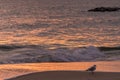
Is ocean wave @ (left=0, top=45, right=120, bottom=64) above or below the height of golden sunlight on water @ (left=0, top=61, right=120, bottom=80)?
above

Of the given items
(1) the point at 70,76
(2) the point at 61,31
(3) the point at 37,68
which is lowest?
(3) the point at 37,68

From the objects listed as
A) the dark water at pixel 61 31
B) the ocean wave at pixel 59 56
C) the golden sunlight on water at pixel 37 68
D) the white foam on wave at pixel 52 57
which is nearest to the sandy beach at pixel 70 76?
the golden sunlight on water at pixel 37 68

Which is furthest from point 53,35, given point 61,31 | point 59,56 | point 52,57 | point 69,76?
point 69,76

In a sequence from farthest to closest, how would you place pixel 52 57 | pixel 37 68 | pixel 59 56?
pixel 59 56 → pixel 52 57 → pixel 37 68

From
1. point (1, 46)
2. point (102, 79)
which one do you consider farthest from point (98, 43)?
point (102, 79)

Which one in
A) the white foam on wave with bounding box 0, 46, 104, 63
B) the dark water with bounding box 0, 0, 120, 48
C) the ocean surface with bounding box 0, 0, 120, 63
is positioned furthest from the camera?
the dark water with bounding box 0, 0, 120, 48

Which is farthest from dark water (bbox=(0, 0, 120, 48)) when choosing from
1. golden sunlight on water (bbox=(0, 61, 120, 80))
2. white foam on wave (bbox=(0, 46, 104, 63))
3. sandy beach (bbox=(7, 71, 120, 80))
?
sandy beach (bbox=(7, 71, 120, 80))

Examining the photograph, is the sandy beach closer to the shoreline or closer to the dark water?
the shoreline

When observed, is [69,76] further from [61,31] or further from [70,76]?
[61,31]

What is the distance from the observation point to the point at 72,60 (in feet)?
53.9

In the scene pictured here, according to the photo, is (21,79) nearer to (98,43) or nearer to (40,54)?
(40,54)

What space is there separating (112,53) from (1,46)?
6256 millimetres

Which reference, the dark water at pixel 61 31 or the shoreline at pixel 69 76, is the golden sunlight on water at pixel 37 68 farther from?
the dark water at pixel 61 31

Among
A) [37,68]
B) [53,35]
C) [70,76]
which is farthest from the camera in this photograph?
[53,35]
